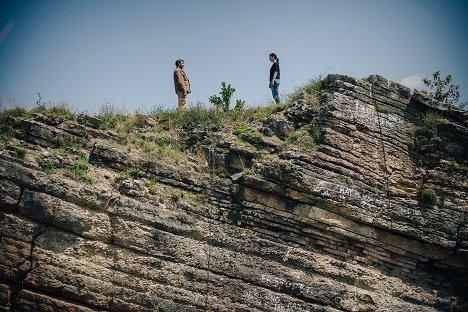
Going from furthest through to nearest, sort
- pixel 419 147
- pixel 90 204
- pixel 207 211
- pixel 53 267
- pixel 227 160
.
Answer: pixel 419 147 → pixel 227 160 → pixel 207 211 → pixel 90 204 → pixel 53 267

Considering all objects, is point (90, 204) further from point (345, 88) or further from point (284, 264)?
point (345, 88)

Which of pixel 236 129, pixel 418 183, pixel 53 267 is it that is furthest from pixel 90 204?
pixel 418 183

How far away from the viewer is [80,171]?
8.71 m

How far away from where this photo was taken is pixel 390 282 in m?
9.15

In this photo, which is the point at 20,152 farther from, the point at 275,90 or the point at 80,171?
the point at 275,90

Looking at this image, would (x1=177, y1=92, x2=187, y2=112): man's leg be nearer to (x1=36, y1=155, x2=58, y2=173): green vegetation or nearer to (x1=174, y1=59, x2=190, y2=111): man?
(x1=174, y1=59, x2=190, y2=111): man

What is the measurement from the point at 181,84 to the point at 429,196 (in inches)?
304

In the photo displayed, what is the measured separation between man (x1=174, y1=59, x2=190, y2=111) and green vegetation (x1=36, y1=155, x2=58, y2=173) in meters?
4.84

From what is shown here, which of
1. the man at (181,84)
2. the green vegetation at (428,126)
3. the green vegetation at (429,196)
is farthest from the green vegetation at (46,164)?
the green vegetation at (428,126)

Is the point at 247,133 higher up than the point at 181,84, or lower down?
lower down

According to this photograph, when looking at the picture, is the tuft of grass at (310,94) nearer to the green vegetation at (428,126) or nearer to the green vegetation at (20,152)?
the green vegetation at (428,126)

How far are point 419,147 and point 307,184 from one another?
3779 millimetres

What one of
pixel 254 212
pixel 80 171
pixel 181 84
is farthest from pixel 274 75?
pixel 80 171

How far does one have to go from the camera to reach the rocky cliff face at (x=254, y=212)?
791cm
